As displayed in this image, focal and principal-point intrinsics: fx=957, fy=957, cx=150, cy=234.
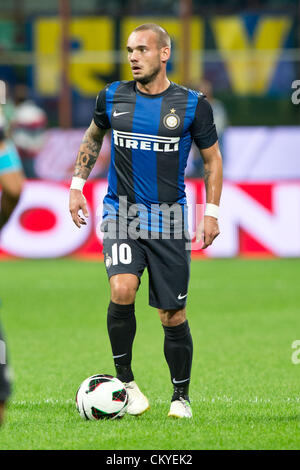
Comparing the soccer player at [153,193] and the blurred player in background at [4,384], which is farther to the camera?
the soccer player at [153,193]

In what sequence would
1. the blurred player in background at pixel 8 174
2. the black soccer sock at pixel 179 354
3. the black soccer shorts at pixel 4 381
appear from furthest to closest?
the black soccer sock at pixel 179 354
the black soccer shorts at pixel 4 381
the blurred player in background at pixel 8 174

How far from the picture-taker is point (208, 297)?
36.0 ft

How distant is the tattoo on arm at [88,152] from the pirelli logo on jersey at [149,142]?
10.1 inches

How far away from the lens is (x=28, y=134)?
16781mm

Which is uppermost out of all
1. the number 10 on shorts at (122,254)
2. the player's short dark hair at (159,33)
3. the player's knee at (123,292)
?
the player's short dark hair at (159,33)

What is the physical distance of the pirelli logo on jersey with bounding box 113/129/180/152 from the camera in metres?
5.56

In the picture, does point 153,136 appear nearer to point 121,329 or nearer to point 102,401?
point 121,329

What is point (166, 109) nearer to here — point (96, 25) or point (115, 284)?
point (115, 284)

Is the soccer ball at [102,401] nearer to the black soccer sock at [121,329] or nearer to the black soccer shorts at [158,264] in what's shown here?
the black soccer sock at [121,329]

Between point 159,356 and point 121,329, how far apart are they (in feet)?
7.71

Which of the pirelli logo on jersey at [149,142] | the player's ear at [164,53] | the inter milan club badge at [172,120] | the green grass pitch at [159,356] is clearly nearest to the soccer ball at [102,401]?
the green grass pitch at [159,356]

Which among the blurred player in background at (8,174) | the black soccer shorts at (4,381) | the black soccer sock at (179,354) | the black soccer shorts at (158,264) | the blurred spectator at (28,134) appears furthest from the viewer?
the blurred spectator at (28,134)

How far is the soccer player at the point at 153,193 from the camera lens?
5.53 meters

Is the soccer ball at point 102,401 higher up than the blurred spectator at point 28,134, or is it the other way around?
the soccer ball at point 102,401
